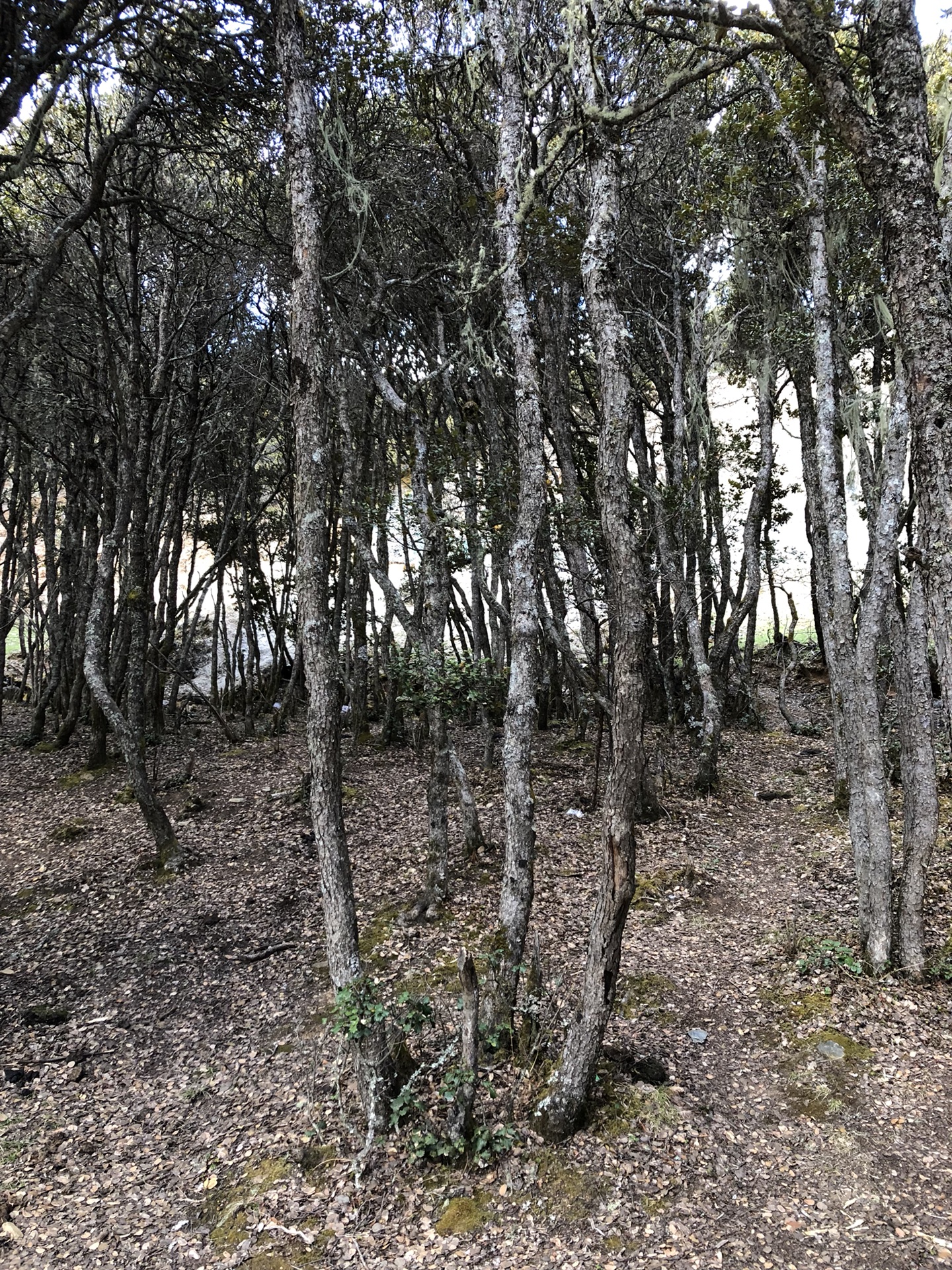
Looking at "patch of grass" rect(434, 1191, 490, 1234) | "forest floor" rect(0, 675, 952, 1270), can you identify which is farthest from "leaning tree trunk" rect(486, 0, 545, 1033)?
"patch of grass" rect(434, 1191, 490, 1234)

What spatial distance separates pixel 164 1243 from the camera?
4875 millimetres

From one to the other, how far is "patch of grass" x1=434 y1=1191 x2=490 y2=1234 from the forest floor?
0.02 m

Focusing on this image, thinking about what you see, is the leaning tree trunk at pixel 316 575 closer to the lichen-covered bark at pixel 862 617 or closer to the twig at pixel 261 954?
the twig at pixel 261 954

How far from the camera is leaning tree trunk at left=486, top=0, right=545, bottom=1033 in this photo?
253 inches

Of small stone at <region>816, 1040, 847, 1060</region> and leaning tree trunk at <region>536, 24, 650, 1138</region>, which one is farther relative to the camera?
small stone at <region>816, 1040, 847, 1060</region>

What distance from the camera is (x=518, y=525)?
6.89m

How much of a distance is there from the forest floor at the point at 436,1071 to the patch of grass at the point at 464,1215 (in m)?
0.02

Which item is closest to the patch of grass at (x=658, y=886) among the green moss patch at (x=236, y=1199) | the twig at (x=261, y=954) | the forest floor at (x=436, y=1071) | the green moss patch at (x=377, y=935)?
the forest floor at (x=436, y=1071)

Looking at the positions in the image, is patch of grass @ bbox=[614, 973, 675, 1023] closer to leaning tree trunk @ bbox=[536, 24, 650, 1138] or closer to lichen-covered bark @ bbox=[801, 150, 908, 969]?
leaning tree trunk @ bbox=[536, 24, 650, 1138]

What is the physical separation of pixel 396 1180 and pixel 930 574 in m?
5.25

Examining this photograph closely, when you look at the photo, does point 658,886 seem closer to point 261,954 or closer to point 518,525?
point 261,954

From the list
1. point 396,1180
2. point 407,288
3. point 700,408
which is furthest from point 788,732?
point 396,1180

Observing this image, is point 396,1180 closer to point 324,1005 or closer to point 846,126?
point 324,1005

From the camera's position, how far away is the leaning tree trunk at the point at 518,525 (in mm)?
6438
